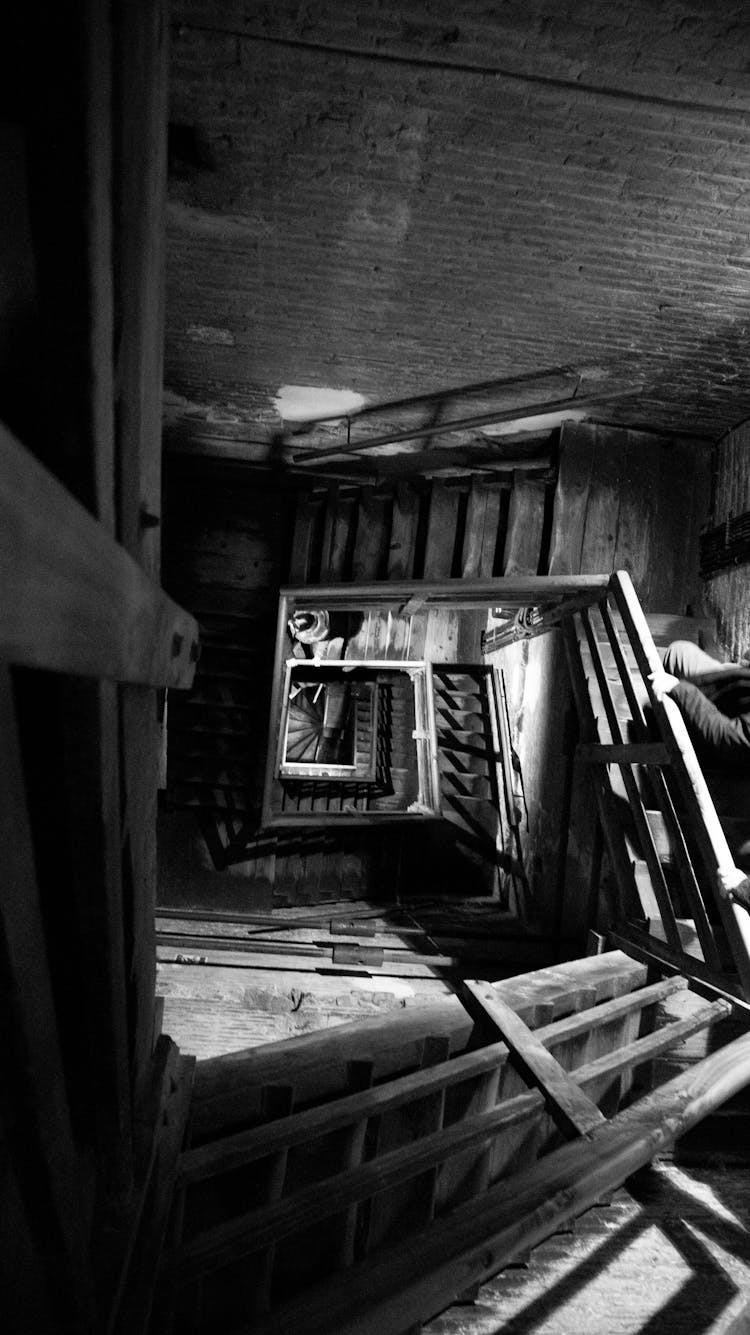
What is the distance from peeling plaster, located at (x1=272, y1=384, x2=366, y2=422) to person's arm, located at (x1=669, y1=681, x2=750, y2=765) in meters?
2.79

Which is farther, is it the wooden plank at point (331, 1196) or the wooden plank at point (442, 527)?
the wooden plank at point (442, 527)

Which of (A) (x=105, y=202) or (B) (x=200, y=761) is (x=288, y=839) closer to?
(B) (x=200, y=761)

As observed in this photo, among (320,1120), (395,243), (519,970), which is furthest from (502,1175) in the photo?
(395,243)

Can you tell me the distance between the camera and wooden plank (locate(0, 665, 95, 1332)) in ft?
3.70

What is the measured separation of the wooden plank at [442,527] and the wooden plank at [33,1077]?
492 centimetres

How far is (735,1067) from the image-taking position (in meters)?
3.64

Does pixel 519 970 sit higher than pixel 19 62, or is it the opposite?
pixel 19 62

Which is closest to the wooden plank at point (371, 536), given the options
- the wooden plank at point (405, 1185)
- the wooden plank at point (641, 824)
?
the wooden plank at point (641, 824)

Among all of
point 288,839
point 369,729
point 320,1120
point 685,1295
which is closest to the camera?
point 320,1120

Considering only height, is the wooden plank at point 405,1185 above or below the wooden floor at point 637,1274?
above

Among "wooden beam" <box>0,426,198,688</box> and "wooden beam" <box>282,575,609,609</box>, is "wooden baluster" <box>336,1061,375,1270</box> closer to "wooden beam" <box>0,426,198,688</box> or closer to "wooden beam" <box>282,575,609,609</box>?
"wooden beam" <box>0,426,198,688</box>

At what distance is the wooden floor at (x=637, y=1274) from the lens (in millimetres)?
3371

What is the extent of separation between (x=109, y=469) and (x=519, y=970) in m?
5.50

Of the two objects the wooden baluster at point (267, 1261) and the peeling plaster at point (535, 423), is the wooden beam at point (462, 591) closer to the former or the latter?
the peeling plaster at point (535, 423)
